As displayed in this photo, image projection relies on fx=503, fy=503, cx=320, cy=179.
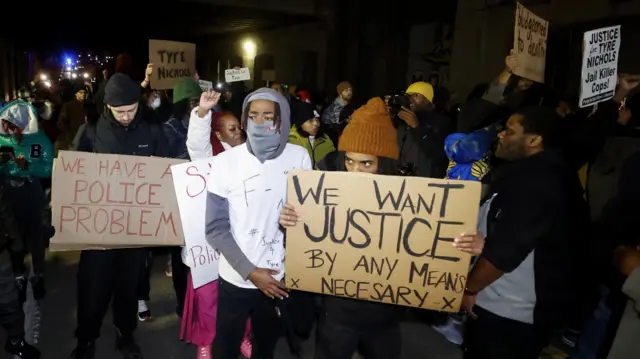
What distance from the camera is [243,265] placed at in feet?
8.43

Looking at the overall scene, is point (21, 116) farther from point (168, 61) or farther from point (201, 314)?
point (201, 314)

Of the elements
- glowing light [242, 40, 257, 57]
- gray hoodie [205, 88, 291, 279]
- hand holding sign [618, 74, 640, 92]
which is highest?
glowing light [242, 40, 257, 57]

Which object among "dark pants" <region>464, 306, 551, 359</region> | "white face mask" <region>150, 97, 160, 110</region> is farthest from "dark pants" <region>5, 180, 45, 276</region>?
"dark pants" <region>464, 306, 551, 359</region>

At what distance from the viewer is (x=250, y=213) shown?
264 cm

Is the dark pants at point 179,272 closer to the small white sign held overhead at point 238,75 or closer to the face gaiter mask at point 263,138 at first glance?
the face gaiter mask at point 263,138

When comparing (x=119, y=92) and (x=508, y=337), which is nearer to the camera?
(x=508, y=337)

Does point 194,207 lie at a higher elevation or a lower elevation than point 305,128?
lower

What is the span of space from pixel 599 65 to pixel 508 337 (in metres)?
2.44

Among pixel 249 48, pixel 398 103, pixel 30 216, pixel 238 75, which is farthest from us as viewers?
pixel 249 48

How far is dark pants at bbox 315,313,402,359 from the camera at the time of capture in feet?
8.23

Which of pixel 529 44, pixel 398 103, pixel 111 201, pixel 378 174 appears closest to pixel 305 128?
pixel 398 103

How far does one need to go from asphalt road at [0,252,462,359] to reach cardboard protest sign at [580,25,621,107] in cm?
222

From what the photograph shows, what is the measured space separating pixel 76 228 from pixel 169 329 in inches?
53.3

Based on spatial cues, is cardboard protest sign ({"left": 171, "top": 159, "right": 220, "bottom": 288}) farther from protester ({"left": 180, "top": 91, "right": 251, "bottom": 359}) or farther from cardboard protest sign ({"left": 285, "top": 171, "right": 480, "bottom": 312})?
cardboard protest sign ({"left": 285, "top": 171, "right": 480, "bottom": 312})
